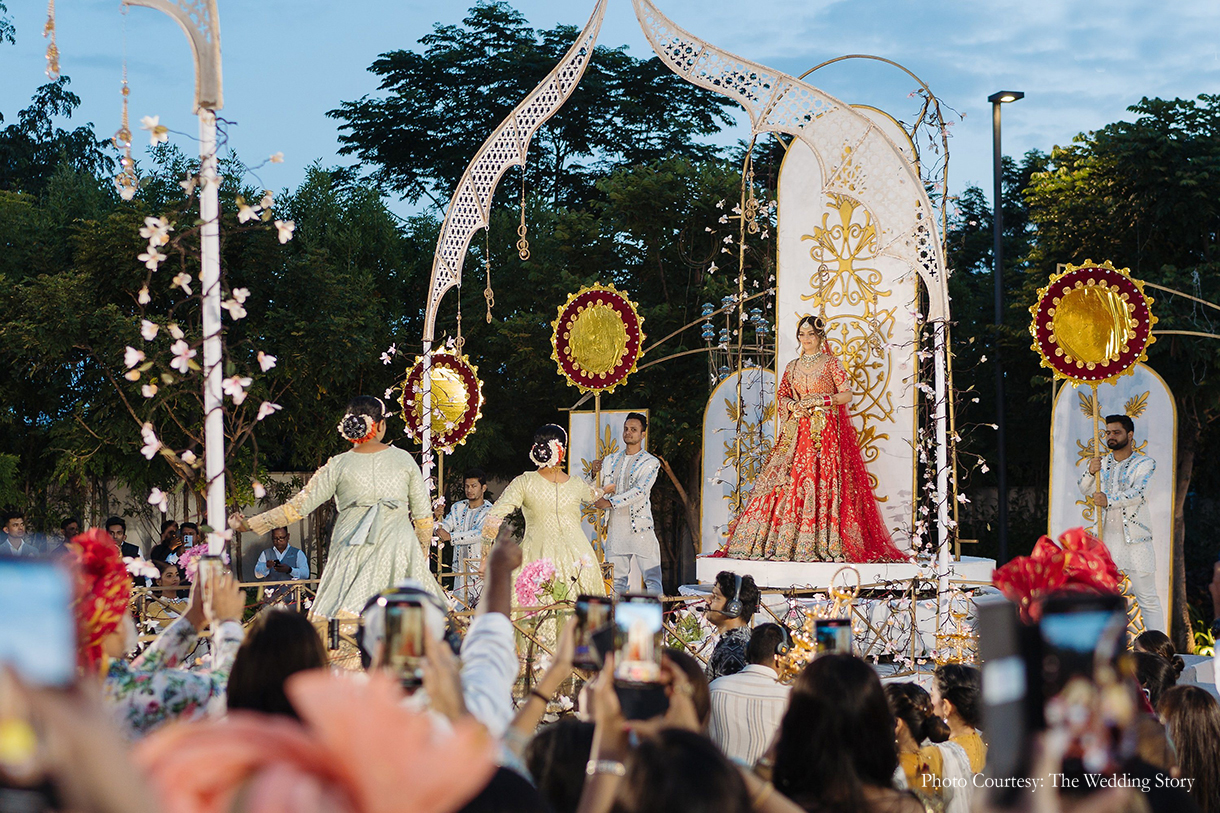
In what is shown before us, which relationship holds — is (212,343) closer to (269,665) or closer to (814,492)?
(269,665)

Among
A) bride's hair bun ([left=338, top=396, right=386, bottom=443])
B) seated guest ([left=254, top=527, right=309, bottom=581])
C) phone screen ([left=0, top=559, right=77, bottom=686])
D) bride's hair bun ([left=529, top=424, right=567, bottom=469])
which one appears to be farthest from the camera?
seated guest ([left=254, top=527, right=309, bottom=581])

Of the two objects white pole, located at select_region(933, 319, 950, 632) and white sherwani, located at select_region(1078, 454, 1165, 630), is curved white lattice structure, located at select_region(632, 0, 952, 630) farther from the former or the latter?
white sherwani, located at select_region(1078, 454, 1165, 630)

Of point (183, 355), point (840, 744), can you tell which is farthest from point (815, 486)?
point (840, 744)

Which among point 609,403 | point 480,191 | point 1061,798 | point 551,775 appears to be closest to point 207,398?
point 551,775

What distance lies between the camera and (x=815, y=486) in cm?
882

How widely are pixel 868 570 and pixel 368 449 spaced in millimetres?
3938

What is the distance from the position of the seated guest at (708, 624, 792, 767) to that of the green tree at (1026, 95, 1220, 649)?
8.24m

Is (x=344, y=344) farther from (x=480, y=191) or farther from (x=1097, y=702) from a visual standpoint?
(x=1097, y=702)

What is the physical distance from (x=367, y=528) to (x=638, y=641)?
4.43 metres

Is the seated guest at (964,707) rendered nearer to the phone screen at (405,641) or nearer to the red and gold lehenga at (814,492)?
the phone screen at (405,641)

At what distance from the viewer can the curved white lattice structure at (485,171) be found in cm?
905

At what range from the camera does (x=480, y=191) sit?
934 cm

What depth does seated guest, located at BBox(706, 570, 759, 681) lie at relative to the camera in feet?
14.8

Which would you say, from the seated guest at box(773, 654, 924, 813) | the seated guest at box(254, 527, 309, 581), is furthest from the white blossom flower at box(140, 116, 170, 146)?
the seated guest at box(254, 527, 309, 581)
